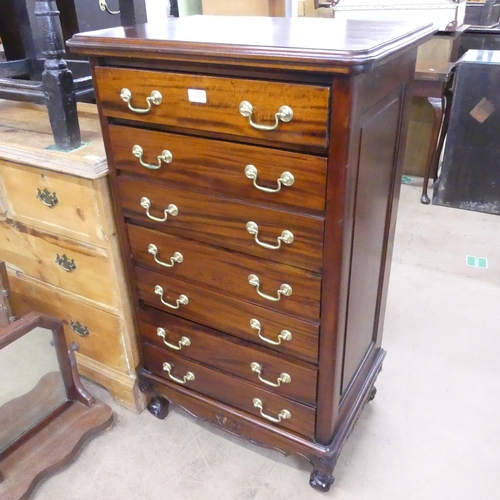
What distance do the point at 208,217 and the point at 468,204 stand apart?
2.01 metres

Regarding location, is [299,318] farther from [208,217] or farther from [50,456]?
[50,456]

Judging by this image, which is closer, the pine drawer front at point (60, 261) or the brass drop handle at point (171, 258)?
the brass drop handle at point (171, 258)

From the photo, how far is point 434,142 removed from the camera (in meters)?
2.56

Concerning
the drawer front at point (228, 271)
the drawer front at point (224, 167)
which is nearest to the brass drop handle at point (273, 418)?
the drawer front at point (228, 271)

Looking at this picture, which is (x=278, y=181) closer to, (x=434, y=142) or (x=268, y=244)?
(x=268, y=244)

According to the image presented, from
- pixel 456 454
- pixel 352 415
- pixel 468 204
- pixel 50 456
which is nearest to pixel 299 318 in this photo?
pixel 352 415

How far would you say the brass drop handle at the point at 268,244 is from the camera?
0.93 metres

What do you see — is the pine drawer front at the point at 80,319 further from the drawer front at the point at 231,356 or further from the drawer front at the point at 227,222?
the drawer front at the point at 227,222

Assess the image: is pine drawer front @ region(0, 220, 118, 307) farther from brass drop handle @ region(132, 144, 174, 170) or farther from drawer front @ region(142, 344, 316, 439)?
brass drop handle @ region(132, 144, 174, 170)

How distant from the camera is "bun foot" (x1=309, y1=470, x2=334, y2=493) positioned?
4.04 ft

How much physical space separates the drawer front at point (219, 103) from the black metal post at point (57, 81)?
0.19 meters

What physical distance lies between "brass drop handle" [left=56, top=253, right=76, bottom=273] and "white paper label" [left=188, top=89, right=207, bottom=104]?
63 centimetres

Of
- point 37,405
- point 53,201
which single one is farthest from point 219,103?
point 37,405

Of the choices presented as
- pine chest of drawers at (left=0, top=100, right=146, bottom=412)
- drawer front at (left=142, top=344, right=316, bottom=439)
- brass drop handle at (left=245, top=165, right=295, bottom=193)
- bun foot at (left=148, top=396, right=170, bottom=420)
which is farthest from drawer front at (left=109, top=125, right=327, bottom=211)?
bun foot at (left=148, top=396, right=170, bottom=420)
